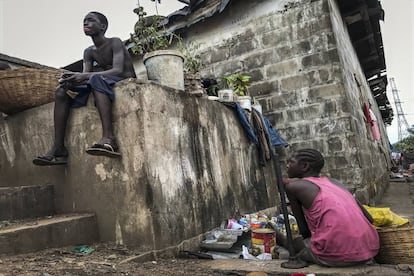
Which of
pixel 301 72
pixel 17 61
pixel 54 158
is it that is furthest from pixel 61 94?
pixel 17 61

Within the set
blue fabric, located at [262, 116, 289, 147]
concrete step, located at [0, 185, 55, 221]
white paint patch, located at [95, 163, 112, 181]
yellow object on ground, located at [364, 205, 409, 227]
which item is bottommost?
yellow object on ground, located at [364, 205, 409, 227]

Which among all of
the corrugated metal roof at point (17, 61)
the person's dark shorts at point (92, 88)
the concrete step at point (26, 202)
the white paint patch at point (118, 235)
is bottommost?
the white paint patch at point (118, 235)

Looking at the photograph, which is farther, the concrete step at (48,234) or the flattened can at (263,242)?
the flattened can at (263,242)

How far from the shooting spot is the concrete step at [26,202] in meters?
3.31

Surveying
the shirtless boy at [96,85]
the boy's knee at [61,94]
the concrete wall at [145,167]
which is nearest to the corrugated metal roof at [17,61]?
the concrete wall at [145,167]

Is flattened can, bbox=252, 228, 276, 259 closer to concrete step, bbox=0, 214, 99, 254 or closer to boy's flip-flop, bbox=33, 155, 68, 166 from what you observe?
concrete step, bbox=0, 214, 99, 254

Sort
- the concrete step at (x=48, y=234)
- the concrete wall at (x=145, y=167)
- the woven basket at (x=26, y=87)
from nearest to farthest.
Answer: the concrete step at (x=48, y=234) < the concrete wall at (x=145, y=167) < the woven basket at (x=26, y=87)

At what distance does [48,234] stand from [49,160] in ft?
2.55

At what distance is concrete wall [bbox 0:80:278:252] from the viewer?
3164 mm

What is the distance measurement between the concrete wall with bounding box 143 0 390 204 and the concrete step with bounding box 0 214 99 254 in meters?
3.80

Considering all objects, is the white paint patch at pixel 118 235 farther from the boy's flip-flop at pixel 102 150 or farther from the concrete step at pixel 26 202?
the concrete step at pixel 26 202

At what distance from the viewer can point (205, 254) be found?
3.32 metres

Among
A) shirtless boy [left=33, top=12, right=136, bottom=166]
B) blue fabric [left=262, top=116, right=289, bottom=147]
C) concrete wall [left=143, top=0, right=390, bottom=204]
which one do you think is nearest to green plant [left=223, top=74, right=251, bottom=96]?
concrete wall [left=143, top=0, right=390, bottom=204]

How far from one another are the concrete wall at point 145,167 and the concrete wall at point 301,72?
178 centimetres
